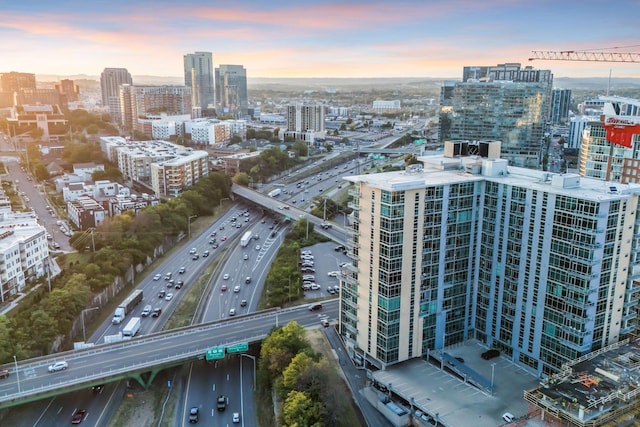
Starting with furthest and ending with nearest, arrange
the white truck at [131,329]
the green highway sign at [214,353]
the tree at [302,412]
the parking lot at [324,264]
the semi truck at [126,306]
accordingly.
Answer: the parking lot at [324,264], the semi truck at [126,306], the white truck at [131,329], the green highway sign at [214,353], the tree at [302,412]

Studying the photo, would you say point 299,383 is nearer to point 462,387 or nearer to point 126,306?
point 462,387

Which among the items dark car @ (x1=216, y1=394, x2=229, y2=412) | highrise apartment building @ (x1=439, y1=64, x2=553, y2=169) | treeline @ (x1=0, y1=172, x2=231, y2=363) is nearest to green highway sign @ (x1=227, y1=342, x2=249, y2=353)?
dark car @ (x1=216, y1=394, x2=229, y2=412)

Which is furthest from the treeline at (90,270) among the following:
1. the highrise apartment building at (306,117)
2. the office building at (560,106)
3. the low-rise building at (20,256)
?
the office building at (560,106)

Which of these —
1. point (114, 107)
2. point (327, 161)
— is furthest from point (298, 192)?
point (114, 107)

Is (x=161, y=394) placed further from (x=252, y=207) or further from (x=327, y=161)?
(x=327, y=161)

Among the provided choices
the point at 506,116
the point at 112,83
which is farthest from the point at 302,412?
the point at 112,83

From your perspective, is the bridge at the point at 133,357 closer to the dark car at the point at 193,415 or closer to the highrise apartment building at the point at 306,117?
the dark car at the point at 193,415

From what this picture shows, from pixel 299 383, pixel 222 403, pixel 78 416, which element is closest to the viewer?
pixel 299 383
